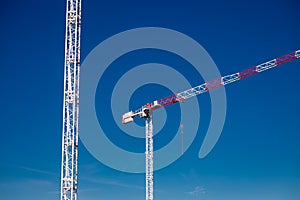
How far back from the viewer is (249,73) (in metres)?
106

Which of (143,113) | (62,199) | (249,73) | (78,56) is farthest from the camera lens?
(143,113)

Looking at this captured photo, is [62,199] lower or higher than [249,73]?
lower

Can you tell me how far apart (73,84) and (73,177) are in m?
13.8

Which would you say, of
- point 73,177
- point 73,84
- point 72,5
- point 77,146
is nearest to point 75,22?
point 72,5

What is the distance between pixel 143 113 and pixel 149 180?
18140 millimetres

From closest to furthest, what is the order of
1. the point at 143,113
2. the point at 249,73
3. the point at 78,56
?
the point at 78,56 < the point at 249,73 < the point at 143,113

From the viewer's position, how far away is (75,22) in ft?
219

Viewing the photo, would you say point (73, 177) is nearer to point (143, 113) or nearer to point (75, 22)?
point (75, 22)

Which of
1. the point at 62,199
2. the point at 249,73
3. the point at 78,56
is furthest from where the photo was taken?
the point at 249,73

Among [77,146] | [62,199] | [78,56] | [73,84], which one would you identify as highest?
[78,56]

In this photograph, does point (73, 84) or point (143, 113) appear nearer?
point (73, 84)

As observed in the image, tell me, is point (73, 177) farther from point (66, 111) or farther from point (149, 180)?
point (149, 180)

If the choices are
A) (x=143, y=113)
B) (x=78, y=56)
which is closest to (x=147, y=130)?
(x=143, y=113)

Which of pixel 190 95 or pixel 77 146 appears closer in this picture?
pixel 77 146
